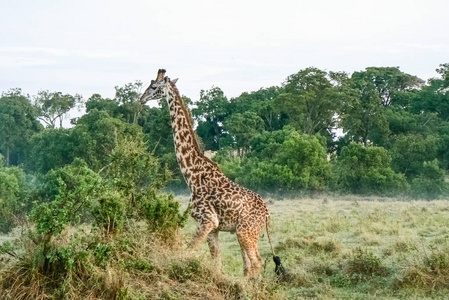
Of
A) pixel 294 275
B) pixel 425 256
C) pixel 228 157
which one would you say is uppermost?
pixel 425 256

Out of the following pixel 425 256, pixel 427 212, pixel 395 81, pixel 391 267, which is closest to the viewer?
pixel 425 256

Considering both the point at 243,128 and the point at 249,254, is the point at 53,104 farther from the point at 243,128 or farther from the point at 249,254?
the point at 249,254

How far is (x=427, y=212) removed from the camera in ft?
63.5

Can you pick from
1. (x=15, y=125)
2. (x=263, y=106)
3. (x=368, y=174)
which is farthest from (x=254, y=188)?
(x=15, y=125)

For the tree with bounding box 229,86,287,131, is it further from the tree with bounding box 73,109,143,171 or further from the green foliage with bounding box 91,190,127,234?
the green foliage with bounding box 91,190,127,234

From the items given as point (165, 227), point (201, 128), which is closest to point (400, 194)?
point (201, 128)

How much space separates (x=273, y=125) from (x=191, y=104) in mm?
6917

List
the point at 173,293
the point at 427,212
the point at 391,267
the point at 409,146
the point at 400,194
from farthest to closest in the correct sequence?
the point at 409,146, the point at 400,194, the point at 427,212, the point at 391,267, the point at 173,293

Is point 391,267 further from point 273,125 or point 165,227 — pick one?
point 273,125

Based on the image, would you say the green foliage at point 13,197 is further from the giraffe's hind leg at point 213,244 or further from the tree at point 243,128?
the tree at point 243,128

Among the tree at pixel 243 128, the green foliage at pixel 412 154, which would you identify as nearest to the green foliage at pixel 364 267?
the green foliage at pixel 412 154

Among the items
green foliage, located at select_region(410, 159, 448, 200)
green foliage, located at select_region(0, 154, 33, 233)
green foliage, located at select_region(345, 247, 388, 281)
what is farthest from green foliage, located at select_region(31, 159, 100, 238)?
green foliage, located at select_region(410, 159, 448, 200)

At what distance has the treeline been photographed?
32906 millimetres

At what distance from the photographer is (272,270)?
34.7ft
